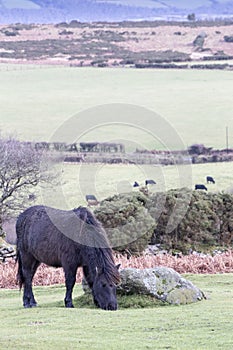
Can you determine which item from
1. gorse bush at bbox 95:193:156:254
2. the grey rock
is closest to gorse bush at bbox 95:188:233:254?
gorse bush at bbox 95:193:156:254

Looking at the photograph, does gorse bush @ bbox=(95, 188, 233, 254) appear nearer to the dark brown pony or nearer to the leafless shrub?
the leafless shrub

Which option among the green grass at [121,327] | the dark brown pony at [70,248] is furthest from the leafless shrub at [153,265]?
the dark brown pony at [70,248]

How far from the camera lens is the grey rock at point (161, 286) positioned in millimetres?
15547

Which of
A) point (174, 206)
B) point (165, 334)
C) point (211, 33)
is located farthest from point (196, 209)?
point (211, 33)

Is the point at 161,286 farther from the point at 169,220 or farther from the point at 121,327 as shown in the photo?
the point at 169,220

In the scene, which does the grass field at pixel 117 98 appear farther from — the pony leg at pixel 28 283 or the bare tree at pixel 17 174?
the pony leg at pixel 28 283

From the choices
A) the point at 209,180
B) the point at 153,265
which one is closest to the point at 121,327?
the point at 153,265

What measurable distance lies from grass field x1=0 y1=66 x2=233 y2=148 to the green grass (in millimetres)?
47286

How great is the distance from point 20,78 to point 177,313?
94.2 metres

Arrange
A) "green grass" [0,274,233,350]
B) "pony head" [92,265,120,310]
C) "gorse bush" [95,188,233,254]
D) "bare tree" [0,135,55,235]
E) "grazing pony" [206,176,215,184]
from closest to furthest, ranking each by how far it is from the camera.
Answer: "green grass" [0,274,233,350] → "pony head" [92,265,120,310] → "gorse bush" [95,188,233,254] → "bare tree" [0,135,55,235] → "grazing pony" [206,176,215,184]

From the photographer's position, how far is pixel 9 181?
39562 millimetres

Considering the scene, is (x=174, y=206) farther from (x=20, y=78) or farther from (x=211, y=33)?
(x=211, y=33)

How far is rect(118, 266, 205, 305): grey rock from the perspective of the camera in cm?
1555

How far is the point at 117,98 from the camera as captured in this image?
310 feet
